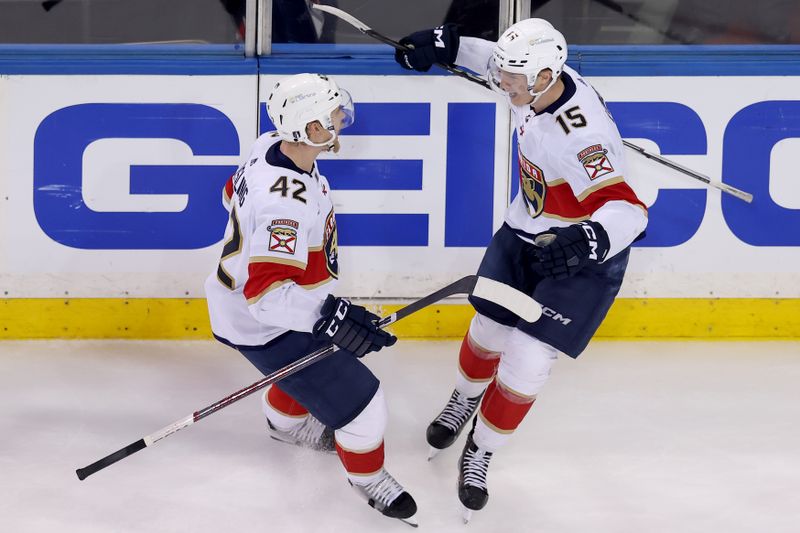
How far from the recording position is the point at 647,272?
4.32m

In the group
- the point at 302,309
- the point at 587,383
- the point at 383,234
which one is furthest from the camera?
the point at 383,234

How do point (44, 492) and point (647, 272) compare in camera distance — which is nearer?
point (44, 492)

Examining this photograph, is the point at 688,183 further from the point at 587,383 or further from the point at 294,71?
the point at 294,71

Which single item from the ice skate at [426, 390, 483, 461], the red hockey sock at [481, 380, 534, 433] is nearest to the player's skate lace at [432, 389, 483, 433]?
the ice skate at [426, 390, 483, 461]

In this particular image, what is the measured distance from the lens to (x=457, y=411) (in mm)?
3482

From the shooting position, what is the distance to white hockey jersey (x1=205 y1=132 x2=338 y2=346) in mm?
2713

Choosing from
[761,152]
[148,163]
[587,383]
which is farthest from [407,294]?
[761,152]

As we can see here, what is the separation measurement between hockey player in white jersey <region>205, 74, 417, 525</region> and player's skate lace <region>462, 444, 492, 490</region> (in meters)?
0.21

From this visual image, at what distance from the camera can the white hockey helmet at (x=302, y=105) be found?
2.81 m

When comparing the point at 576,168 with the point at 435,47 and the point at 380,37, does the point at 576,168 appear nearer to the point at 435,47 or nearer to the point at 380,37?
the point at 435,47

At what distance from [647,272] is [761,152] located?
673mm

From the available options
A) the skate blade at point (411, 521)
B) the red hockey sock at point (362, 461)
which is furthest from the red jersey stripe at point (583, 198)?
the skate blade at point (411, 521)

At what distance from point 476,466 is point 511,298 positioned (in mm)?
574

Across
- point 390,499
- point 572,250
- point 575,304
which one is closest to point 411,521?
point 390,499
